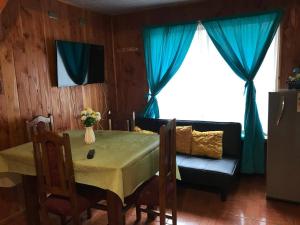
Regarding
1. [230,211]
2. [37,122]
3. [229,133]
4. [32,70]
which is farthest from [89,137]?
[229,133]

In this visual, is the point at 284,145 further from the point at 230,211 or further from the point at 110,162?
the point at 110,162

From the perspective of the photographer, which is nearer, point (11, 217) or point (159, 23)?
point (11, 217)

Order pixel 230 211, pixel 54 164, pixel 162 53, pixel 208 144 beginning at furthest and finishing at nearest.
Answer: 1. pixel 162 53
2. pixel 208 144
3. pixel 230 211
4. pixel 54 164

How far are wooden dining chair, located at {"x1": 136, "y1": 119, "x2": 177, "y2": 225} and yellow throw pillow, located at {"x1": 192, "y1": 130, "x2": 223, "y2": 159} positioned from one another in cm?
109

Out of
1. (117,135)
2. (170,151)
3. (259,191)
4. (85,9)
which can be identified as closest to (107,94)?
(85,9)

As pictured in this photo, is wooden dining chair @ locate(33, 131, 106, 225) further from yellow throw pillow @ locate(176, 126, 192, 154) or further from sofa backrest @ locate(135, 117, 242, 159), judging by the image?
sofa backrest @ locate(135, 117, 242, 159)

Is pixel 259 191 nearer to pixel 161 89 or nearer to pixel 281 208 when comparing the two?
pixel 281 208

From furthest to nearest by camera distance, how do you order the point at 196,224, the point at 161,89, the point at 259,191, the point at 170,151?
the point at 161,89 < the point at 259,191 < the point at 196,224 < the point at 170,151

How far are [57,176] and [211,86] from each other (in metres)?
2.49

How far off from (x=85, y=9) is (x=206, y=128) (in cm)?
237

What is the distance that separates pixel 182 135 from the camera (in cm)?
353

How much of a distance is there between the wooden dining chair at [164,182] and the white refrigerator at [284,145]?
1.24 metres

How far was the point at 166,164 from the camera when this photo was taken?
85.0 inches

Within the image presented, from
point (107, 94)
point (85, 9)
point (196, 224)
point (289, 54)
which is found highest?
point (85, 9)
